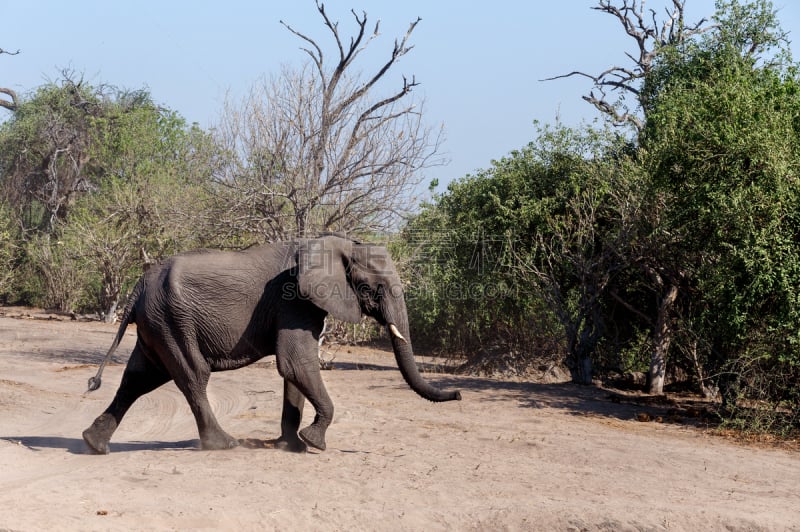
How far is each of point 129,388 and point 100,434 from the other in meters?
0.53

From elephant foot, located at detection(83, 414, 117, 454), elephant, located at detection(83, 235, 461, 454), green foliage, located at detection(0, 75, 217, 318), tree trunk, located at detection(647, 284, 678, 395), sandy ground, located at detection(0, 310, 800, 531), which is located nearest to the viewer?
sandy ground, located at detection(0, 310, 800, 531)

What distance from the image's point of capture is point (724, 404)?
1304cm

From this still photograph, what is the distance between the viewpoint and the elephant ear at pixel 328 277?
863 centimetres

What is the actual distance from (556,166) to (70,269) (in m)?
19.1

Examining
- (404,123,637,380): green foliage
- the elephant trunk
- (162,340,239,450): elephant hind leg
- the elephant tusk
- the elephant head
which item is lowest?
(162,340,239,450): elephant hind leg

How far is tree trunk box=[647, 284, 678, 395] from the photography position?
15.7 metres

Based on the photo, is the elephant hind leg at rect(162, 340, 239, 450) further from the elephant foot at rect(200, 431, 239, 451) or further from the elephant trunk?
the elephant trunk

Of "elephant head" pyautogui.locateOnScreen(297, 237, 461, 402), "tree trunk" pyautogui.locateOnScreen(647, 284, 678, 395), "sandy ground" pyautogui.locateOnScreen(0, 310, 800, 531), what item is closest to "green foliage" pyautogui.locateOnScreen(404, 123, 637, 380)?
"tree trunk" pyautogui.locateOnScreen(647, 284, 678, 395)

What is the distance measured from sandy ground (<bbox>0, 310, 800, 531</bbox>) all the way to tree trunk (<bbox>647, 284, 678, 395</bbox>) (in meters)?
2.67

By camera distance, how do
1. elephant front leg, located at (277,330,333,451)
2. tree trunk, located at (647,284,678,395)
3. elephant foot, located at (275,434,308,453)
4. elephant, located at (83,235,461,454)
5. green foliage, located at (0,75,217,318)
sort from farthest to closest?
1. green foliage, located at (0,75,217,318)
2. tree trunk, located at (647,284,678,395)
3. elephant foot, located at (275,434,308,453)
4. elephant, located at (83,235,461,454)
5. elephant front leg, located at (277,330,333,451)

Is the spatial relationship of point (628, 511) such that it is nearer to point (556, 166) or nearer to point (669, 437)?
point (669, 437)

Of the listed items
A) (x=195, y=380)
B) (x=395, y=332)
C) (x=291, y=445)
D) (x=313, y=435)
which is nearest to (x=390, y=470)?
(x=313, y=435)

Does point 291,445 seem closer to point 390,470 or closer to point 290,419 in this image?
point 290,419

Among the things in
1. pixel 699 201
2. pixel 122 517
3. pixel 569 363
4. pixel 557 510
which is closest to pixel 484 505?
pixel 557 510
